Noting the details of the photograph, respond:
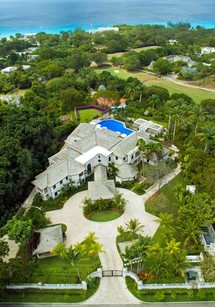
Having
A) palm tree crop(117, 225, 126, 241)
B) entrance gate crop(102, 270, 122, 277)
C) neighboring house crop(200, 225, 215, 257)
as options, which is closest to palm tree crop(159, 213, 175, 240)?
neighboring house crop(200, 225, 215, 257)

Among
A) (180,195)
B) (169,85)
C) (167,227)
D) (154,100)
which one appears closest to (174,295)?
(167,227)

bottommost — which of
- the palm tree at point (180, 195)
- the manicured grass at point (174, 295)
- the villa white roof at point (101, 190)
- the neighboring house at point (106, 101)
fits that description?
the manicured grass at point (174, 295)

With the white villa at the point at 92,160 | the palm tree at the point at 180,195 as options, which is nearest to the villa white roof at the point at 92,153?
the white villa at the point at 92,160

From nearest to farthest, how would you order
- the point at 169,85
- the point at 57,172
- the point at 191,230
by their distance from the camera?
the point at 191,230 < the point at 57,172 < the point at 169,85

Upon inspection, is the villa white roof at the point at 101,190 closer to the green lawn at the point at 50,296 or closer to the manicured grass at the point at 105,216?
the manicured grass at the point at 105,216

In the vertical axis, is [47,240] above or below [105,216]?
above

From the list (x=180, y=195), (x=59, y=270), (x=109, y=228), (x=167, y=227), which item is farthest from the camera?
(x=109, y=228)

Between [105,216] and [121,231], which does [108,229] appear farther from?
[121,231]

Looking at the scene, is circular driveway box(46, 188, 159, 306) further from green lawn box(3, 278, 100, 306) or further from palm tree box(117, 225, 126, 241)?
palm tree box(117, 225, 126, 241)
